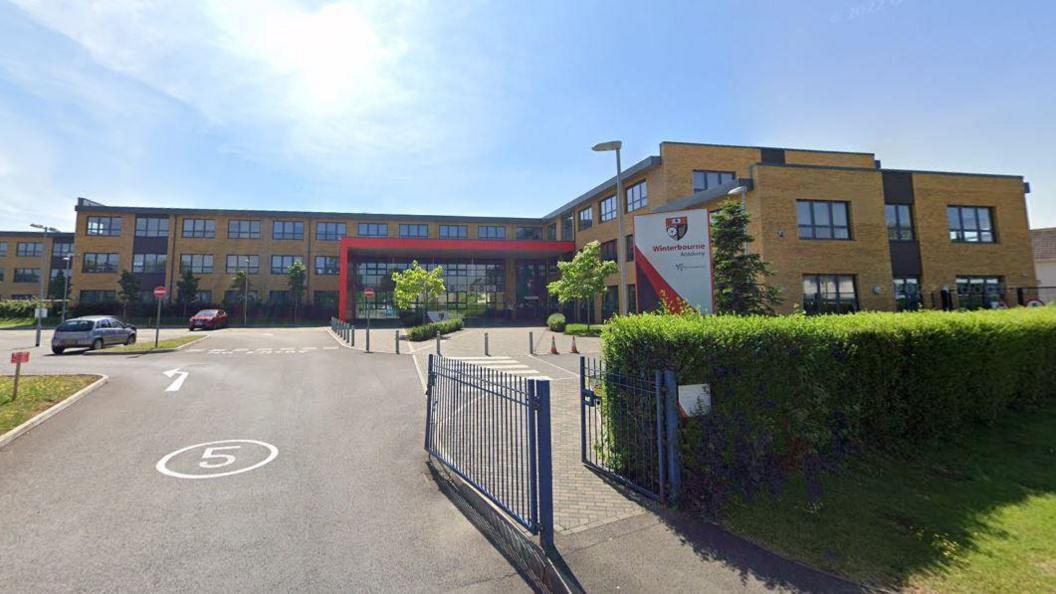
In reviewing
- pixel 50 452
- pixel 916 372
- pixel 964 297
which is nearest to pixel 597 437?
pixel 916 372

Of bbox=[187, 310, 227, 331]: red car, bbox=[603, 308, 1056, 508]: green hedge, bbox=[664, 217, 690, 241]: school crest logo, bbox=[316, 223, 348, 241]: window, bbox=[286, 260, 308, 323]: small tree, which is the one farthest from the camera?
bbox=[316, 223, 348, 241]: window

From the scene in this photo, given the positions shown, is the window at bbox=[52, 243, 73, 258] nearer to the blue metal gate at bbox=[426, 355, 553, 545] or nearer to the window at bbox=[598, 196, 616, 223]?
the window at bbox=[598, 196, 616, 223]

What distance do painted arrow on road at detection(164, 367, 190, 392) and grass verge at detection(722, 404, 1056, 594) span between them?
A: 40.9ft

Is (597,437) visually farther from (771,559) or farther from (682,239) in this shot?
(682,239)

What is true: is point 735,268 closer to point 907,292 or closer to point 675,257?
point 675,257

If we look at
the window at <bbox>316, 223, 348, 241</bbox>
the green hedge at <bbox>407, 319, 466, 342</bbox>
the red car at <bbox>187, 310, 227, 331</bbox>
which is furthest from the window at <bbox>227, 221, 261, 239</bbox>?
the green hedge at <bbox>407, 319, 466, 342</bbox>

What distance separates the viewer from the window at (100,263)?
43.3 metres

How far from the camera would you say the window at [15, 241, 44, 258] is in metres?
53.5

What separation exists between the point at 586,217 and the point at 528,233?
12.3 meters

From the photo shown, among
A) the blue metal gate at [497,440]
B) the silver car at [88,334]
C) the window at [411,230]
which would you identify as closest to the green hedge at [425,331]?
the silver car at [88,334]

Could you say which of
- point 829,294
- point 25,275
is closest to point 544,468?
point 829,294

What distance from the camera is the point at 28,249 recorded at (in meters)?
53.8

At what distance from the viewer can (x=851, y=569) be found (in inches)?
137

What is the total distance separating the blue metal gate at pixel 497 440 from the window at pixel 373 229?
43775 mm
